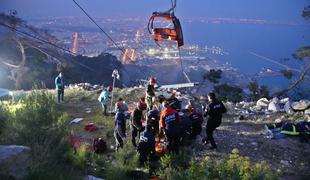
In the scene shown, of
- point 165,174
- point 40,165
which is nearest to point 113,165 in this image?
point 165,174

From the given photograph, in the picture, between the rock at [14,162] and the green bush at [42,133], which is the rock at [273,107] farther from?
the rock at [14,162]

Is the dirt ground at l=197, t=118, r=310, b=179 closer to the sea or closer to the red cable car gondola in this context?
the red cable car gondola

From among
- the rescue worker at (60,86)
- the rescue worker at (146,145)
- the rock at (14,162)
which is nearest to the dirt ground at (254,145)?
the rescue worker at (146,145)

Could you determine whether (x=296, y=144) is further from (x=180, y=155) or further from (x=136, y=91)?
(x=136, y=91)

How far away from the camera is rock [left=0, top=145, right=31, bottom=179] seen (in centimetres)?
775

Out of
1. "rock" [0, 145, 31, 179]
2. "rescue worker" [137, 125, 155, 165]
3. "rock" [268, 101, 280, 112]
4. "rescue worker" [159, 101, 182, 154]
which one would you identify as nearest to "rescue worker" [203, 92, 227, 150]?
"rescue worker" [159, 101, 182, 154]

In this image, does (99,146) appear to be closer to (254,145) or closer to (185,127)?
A: (185,127)

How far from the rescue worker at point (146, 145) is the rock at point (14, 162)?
11.0ft

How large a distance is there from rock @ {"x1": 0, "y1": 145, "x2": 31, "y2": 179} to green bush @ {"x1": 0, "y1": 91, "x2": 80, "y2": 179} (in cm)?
36

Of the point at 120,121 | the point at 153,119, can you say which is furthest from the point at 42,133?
the point at 153,119

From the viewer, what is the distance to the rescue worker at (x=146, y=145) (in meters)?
10.7

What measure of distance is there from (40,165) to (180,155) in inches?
153

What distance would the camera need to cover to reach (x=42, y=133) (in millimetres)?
10883

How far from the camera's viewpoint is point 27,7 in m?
190
